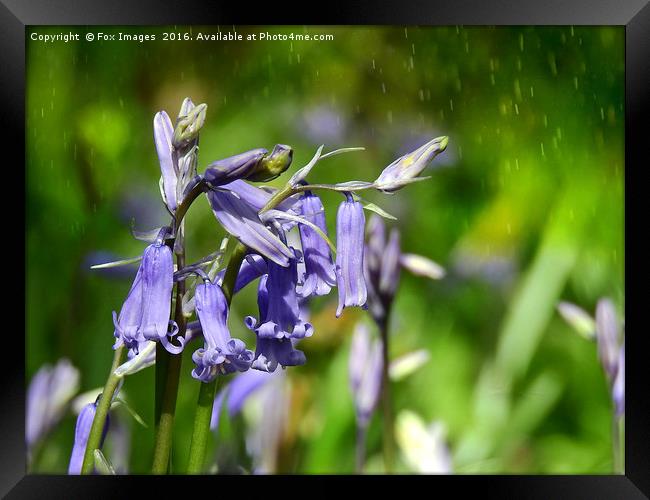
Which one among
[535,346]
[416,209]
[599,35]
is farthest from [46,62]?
[535,346]

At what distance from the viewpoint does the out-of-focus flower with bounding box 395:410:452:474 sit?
2.76m

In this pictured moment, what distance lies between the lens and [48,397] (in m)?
2.56

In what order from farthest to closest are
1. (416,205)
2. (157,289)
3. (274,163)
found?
1. (416,205)
2. (157,289)
3. (274,163)

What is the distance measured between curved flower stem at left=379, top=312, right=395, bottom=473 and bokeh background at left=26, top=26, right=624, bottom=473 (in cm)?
23

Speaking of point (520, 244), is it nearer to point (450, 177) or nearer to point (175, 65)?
point (450, 177)

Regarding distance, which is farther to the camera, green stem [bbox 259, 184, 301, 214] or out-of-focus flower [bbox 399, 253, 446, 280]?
out-of-focus flower [bbox 399, 253, 446, 280]

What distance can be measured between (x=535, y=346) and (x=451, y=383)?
13.7 inches

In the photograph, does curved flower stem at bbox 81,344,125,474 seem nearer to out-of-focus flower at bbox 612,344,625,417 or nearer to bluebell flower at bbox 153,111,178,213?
bluebell flower at bbox 153,111,178,213

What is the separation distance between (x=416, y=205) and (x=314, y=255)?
155 cm

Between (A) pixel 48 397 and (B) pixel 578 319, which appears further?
(B) pixel 578 319

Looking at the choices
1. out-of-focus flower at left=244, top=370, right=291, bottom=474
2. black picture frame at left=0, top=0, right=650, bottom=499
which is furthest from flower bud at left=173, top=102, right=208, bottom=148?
out-of-focus flower at left=244, top=370, right=291, bottom=474

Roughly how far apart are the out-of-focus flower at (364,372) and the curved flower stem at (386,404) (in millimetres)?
18

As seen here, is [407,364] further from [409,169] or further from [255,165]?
[255,165]

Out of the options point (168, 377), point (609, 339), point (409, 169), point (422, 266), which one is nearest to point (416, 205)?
point (422, 266)
